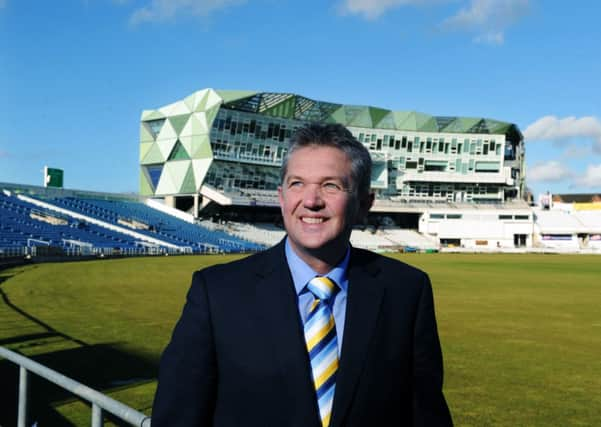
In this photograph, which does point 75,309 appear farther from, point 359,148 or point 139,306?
point 359,148

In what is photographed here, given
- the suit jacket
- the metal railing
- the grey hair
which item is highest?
the grey hair

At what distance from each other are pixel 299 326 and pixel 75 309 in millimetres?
15160

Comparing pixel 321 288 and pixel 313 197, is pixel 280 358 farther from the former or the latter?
pixel 313 197

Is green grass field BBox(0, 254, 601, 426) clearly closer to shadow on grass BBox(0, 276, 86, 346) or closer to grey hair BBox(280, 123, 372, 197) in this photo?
shadow on grass BBox(0, 276, 86, 346)

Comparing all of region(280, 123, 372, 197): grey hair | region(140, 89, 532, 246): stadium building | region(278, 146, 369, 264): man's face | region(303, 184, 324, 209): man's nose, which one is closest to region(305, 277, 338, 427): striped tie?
region(278, 146, 369, 264): man's face

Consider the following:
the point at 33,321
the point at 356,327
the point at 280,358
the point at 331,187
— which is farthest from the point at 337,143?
the point at 33,321

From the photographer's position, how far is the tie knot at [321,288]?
2.64 metres

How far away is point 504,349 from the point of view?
38.0 feet

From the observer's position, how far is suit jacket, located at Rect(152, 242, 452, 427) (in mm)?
2494

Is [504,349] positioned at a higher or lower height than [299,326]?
lower

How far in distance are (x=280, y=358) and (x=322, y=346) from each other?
0.67ft

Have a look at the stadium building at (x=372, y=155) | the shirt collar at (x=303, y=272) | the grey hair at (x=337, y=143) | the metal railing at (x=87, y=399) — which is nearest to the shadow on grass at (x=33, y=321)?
the metal railing at (x=87, y=399)

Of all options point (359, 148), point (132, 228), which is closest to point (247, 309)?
point (359, 148)

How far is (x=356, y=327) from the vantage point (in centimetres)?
260
